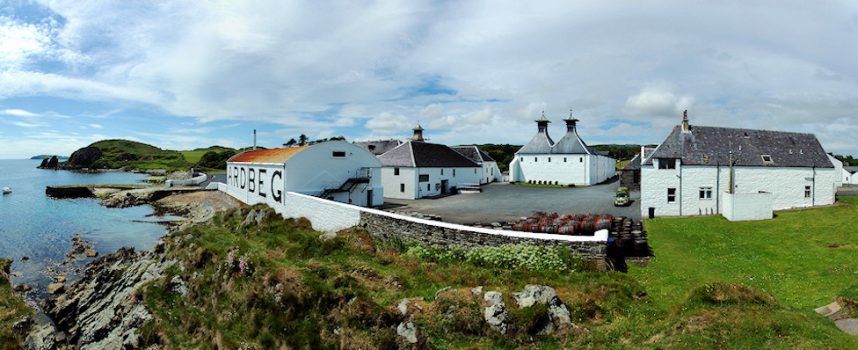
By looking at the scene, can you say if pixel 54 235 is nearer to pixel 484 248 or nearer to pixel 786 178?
pixel 484 248

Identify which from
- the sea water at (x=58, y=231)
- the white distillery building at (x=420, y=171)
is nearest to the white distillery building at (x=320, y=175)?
the white distillery building at (x=420, y=171)

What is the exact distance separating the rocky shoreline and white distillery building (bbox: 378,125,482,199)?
2200 centimetres

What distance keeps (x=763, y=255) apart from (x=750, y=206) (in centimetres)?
921

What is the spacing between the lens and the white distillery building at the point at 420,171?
42.3 meters

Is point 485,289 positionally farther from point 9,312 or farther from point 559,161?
point 559,161

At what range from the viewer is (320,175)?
3341 cm

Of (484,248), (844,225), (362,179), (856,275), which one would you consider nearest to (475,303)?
(484,248)

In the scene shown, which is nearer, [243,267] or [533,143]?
[243,267]

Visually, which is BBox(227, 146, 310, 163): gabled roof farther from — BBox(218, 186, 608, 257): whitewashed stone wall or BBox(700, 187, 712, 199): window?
BBox(700, 187, 712, 199): window

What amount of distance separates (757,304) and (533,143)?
172 ft

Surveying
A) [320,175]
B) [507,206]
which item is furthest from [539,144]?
[320,175]

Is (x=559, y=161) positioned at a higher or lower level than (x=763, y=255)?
higher

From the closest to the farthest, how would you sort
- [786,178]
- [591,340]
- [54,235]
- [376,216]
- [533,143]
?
[591,340] < [376,216] < [786,178] < [54,235] < [533,143]

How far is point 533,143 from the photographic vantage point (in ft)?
204
